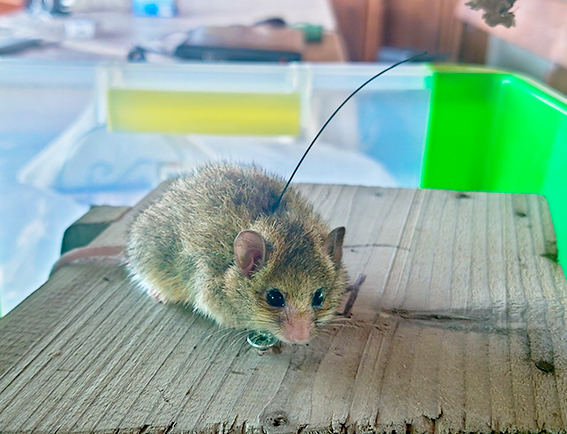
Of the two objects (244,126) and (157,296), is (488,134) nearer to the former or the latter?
(244,126)

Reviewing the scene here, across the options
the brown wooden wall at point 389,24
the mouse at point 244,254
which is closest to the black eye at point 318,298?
the mouse at point 244,254

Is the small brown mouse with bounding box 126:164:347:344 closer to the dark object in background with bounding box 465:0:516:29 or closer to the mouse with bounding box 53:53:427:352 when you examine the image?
the mouse with bounding box 53:53:427:352

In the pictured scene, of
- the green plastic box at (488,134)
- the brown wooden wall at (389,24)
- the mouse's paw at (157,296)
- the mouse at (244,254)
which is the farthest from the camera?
the brown wooden wall at (389,24)

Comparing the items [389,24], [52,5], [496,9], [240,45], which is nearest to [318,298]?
[496,9]

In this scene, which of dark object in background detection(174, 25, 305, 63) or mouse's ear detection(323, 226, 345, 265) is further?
dark object in background detection(174, 25, 305, 63)

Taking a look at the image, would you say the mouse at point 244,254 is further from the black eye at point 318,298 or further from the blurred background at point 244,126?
the blurred background at point 244,126

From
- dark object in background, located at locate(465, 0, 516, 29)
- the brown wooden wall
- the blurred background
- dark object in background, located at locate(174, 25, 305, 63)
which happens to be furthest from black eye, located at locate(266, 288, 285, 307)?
the brown wooden wall

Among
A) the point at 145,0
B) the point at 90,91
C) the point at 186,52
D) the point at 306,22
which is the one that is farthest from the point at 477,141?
the point at 145,0
